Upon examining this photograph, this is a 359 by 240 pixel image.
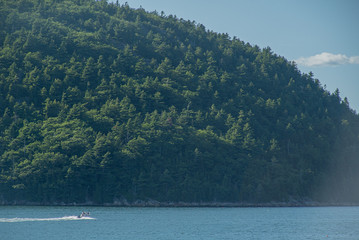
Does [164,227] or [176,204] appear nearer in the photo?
[164,227]

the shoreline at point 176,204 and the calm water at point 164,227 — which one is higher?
the shoreline at point 176,204

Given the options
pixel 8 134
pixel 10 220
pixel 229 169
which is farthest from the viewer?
pixel 229 169

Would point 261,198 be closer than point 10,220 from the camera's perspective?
No

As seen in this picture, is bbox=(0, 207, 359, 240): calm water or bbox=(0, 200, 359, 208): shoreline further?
bbox=(0, 200, 359, 208): shoreline

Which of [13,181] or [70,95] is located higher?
[70,95]

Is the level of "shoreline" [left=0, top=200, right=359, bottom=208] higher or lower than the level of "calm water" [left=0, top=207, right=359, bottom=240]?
higher

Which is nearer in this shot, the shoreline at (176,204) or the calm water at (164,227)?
the calm water at (164,227)

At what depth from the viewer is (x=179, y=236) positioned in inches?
3462

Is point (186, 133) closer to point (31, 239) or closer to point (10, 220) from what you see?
point (10, 220)

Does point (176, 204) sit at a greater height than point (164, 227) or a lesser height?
greater

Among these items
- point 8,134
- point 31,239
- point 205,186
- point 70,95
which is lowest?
point 31,239

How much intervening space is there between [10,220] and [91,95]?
100797 mm

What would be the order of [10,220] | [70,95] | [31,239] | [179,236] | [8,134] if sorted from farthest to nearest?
[70,95] < [8,134] < [10,220] < [179,236] < [31,239]

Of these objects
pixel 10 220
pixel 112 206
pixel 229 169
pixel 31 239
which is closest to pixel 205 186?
pixel 229 169
